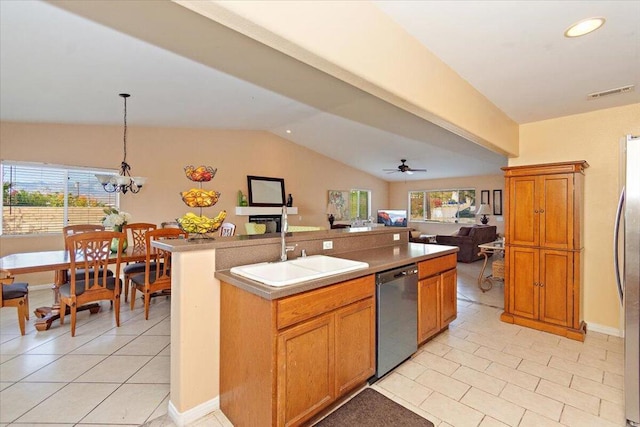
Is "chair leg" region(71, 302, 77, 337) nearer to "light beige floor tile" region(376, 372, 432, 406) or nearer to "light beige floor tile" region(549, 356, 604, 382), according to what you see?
"light beige floor tile" region(376, 372, 432, 406)

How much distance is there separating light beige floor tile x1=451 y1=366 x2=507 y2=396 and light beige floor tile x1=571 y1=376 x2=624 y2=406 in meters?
0.55

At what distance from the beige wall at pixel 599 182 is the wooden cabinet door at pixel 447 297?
153 cm

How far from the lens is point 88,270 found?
2.99 meters

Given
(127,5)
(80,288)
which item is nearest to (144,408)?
(80,288)

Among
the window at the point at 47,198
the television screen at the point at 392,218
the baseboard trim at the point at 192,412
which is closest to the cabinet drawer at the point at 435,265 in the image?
the baseboard trim at the point at 192,412

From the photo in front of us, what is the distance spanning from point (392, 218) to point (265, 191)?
5.30m

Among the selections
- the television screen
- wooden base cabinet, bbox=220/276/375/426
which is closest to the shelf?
the television screen

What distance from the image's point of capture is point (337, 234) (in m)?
2.75

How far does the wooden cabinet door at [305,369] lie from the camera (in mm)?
1558

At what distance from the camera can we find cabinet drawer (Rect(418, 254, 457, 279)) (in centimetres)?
264

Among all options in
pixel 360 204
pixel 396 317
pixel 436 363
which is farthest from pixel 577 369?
pixel 360 204

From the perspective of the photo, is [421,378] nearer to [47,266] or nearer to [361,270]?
[361,270]

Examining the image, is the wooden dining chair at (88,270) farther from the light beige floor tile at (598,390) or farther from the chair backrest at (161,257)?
the light beige floor tile at (598,390)

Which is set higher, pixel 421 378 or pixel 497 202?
pixel 497 202
